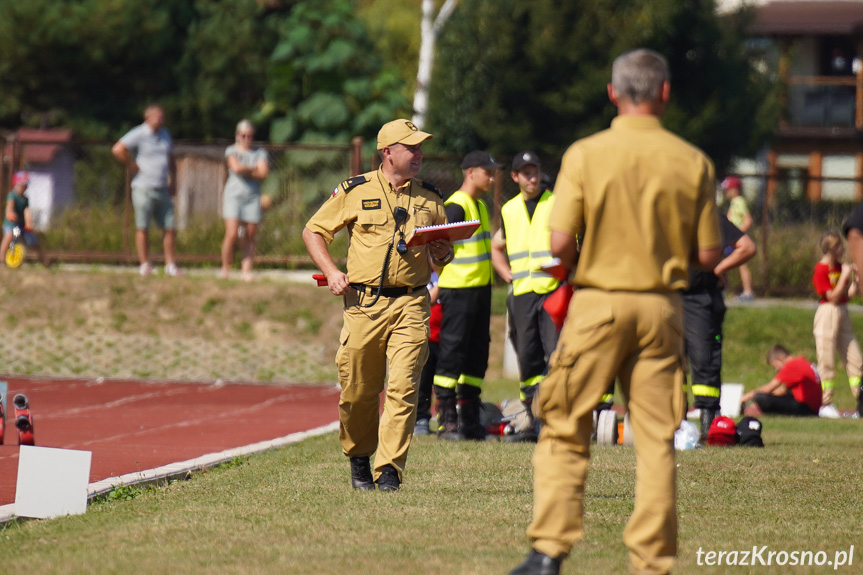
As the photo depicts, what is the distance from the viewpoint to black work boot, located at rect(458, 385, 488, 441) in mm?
10172

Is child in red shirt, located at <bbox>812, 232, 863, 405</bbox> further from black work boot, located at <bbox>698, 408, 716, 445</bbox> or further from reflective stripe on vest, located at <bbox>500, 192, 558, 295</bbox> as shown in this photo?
reflective stripe on vest, located at <bbox>500, 192, 558, 295</bbox>

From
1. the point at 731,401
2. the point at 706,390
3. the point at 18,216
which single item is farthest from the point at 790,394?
the point at 18,216

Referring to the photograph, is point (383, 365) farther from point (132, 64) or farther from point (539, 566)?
point (132, 64)

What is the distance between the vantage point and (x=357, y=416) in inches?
284

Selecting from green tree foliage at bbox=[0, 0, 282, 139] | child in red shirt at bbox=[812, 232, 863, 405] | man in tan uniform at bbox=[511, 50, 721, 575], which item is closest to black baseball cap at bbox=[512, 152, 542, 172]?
man in tan uniform at bbox=[511, 50, 721, 575]

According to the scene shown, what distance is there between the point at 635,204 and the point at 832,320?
422 inches

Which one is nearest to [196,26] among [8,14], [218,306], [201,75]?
[201,75]

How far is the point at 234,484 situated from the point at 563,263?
10.6ft

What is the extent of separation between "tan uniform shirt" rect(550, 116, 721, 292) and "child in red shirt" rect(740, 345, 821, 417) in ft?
29.9

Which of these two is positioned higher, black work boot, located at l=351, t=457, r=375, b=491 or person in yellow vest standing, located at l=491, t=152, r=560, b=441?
person in yellow vest standing, located at l=491, t=152, r=560, b=441

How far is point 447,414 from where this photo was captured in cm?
1023

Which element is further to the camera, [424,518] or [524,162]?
[524,162]

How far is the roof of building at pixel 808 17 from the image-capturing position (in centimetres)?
4169

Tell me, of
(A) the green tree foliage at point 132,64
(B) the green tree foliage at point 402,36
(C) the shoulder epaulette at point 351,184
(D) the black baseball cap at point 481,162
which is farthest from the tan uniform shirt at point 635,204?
(B) the green tree foliage at point 402,36
